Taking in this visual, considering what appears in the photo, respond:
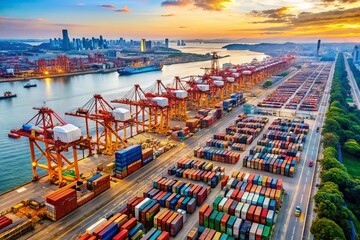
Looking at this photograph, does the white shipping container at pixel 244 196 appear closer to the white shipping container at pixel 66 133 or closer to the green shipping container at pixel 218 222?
the green shipping container at pixel 218 222

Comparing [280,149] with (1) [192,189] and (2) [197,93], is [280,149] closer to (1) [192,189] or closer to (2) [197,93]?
(1) [192,189]

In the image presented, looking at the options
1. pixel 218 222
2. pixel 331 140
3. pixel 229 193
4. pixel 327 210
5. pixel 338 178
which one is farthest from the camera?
pixel 331 140

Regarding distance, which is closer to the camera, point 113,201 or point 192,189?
point 113,201

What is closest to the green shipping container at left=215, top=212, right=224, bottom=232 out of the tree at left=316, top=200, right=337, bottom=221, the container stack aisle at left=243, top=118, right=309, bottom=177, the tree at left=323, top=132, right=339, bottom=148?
the tree at left=316, top=200, right=337, bottom=221

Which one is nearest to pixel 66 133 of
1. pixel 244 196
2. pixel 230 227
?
pixel 230 227

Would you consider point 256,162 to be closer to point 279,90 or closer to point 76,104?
point 76,104
